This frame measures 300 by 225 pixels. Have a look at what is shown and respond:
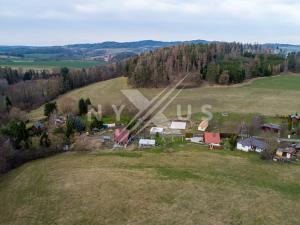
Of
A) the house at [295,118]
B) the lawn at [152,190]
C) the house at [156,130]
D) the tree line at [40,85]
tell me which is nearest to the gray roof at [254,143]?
the lawn at [152,190]

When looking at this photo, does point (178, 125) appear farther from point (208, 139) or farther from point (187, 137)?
point (208, 139)

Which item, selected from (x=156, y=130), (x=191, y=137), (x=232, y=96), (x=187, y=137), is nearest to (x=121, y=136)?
(x=156, y=130)

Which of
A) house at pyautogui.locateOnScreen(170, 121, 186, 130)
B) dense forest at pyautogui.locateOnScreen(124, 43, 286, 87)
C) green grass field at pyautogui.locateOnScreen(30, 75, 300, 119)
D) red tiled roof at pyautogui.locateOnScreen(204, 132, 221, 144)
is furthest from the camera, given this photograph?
dense forest at pyautogui.locateOnScreen(124, 43, 286, 87)

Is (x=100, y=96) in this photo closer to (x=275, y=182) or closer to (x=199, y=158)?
(x=199, y=158)

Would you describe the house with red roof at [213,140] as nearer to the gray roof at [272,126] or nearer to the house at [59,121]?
the gray roof at [272,126]

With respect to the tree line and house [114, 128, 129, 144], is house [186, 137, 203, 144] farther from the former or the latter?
the tree line

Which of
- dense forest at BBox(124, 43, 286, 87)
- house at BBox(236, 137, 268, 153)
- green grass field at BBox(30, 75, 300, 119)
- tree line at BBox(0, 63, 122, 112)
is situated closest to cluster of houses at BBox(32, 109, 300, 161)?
house at BBox(236, 137, 268, 153)
